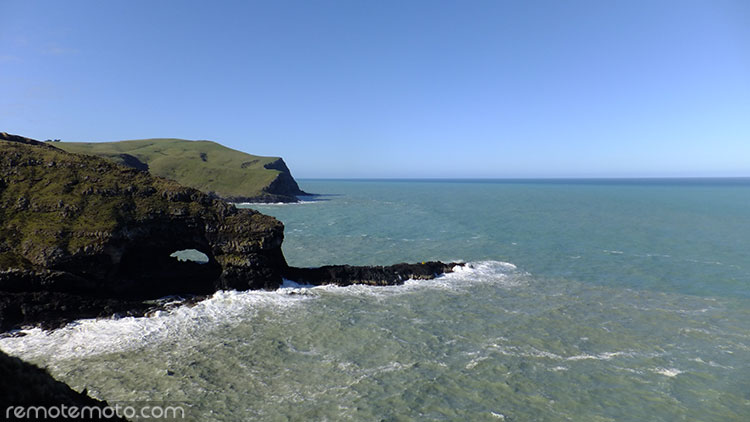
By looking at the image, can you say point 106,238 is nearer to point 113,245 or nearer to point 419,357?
point 113,245

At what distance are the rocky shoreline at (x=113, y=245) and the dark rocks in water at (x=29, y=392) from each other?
24.9 meters

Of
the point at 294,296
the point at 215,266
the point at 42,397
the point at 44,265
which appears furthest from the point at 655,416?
the point at 44,265

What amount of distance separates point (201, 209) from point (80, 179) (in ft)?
47.4

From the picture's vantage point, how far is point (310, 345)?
3133cm

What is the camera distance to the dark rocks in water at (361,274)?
48281mm

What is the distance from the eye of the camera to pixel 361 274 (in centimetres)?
4969

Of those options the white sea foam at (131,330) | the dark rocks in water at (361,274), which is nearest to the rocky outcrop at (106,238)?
the white sea foam at (131,330)

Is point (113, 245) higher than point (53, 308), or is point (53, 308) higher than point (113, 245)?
point (113, 245)

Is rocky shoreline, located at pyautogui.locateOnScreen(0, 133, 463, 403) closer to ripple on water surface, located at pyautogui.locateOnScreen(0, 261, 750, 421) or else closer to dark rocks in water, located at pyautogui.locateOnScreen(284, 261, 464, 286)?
dark rocks in water, located at pyautogui.locateOnScreen(284, 261, 464, 286)

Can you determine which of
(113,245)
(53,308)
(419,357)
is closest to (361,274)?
(419,357)

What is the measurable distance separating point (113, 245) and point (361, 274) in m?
27.5

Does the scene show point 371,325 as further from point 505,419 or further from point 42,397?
point 42,397

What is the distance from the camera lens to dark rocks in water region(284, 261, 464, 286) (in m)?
48.3

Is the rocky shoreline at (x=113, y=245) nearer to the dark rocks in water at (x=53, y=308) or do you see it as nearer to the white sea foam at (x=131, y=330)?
the dark rocks in water at (x=53, y=308)
